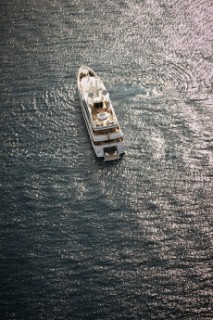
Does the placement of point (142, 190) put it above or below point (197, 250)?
above

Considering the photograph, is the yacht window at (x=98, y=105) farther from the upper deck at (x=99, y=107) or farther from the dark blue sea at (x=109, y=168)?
the dark blue sea at (x=109, y=168)

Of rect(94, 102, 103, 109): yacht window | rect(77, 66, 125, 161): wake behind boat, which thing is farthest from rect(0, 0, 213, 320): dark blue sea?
rect(94, 102, 103, 109): yacht window

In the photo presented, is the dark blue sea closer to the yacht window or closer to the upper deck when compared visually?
the upper deck

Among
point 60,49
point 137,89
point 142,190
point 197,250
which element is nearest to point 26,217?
point 142,190

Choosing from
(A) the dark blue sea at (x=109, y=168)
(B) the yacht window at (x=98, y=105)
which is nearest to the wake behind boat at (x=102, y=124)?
(B) the yacht window at (x=98, y=105)

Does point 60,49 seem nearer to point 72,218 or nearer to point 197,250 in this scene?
point 72,218

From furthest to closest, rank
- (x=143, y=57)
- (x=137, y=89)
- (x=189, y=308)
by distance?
(x=143, y=57)
(x=137, y=89)
(x=189, y=308)

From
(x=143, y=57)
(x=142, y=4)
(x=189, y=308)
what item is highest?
(x=142, y=4)
